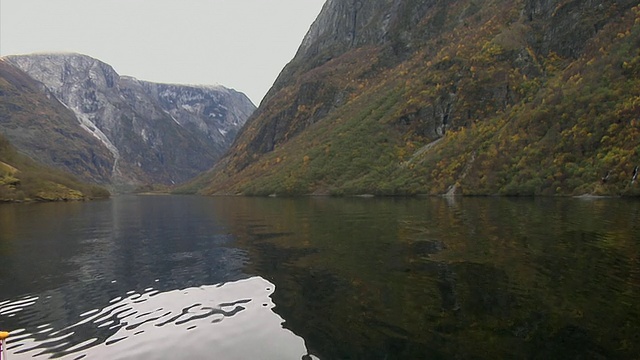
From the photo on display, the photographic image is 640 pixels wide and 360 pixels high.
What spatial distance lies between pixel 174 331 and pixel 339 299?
8046 mm

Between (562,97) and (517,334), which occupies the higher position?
(562,97)

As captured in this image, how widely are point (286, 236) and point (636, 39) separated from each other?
140 meters

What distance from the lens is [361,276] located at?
2600 cm

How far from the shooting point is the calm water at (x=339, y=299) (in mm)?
15528

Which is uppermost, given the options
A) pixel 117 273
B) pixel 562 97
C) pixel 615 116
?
pixel 562 97

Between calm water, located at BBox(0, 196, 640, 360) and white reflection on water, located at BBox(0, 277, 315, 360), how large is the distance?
0.26 ft

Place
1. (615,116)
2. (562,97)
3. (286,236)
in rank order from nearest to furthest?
1. (286,236)
2. (615,116)
3. (562,97)

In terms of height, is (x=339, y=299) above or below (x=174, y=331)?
above

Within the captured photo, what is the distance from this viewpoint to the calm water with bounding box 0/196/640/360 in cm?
1553

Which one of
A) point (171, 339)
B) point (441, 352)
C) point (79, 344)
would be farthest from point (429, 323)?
point (79, 344)

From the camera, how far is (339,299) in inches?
848

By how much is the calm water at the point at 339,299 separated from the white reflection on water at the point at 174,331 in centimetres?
8

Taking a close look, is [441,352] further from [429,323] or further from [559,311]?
[559,311]

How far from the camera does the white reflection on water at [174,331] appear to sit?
51.1ft
